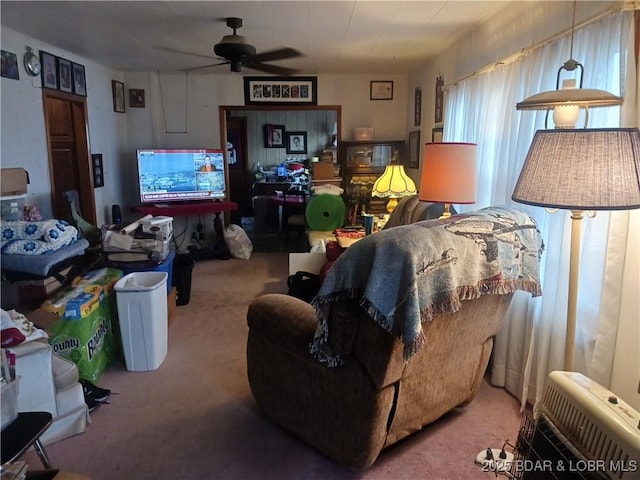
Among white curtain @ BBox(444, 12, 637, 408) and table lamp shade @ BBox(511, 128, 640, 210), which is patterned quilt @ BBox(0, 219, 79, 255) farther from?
white curtain @ BBox(444, 12, 637, 408)

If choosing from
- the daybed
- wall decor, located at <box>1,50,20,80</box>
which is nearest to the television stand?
wall decor, located at <box>1,50,20,80</box>

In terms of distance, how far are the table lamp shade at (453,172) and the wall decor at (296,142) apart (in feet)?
20.4

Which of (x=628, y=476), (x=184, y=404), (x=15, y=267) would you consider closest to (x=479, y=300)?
(x=628, y=476)

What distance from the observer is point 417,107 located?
513 cm

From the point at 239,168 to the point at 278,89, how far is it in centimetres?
287

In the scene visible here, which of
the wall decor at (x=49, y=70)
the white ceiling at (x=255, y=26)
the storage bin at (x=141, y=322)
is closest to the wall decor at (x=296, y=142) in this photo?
the white ceiling at (x=255, y=26)

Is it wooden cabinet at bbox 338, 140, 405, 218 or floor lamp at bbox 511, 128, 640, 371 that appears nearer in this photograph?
floor lamp at bbox 511, 128, 640, 371

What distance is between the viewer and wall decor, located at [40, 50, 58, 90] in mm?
3762

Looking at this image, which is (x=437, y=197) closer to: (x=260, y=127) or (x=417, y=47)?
(x=417, y=47)

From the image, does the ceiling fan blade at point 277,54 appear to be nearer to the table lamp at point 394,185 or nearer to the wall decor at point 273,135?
the table lamp at point 394,185

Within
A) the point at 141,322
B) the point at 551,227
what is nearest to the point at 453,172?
the point at 551,227

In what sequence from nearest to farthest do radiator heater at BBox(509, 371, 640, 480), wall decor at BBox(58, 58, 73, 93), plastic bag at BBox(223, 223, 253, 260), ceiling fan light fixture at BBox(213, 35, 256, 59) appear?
radiator heater at BBox(509, 371, 640, 480), ceiling fan light fixture at BBox(213, 35, 256, 59), wall decor at BBox(58, 58, 73, 93), plastic bag at BBox(223, 223, 253, 260)

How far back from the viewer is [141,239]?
3367 millimetres

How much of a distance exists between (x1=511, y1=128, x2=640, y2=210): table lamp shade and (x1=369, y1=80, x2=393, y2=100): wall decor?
4434mm
